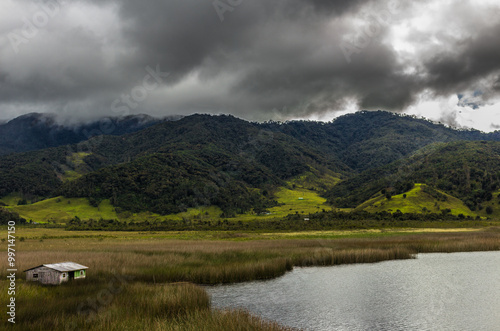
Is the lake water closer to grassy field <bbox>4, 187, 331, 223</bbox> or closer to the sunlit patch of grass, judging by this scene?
grassy field <bbox>4, 187, 331, 223</bbox>

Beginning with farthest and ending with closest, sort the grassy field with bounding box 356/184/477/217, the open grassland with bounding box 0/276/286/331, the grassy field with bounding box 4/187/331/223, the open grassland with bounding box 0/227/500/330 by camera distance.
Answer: the grassy field with bounding box 4/187/331/223, the grassy field with bounding box 356/184/477/217, the open grassland with bounding box 0/227/500/330, the open grassland with bounding box 0/276/286/331

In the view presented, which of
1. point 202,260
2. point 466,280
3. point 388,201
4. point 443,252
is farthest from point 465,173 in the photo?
point 202,260

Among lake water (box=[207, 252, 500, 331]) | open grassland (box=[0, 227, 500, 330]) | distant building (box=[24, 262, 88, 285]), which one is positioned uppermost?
distant building (box=[24, 262, 88, 285])

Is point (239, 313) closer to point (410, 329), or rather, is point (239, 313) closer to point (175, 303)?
point (175, 303)

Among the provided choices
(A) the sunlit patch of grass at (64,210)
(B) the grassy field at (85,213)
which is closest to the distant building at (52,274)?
(B) the grassy field at (85,213)

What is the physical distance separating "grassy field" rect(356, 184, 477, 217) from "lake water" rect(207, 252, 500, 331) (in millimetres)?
107484

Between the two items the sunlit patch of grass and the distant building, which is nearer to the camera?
the distant building

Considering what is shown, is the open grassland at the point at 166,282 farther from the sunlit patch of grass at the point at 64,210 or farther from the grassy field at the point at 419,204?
the sunlit patch of grass at the point at 64,210

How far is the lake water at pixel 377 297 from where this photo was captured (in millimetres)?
24734

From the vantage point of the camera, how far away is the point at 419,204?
152 m

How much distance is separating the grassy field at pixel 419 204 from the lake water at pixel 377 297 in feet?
353

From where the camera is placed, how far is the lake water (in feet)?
81.1

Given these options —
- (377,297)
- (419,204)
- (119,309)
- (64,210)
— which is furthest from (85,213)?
(377,297)

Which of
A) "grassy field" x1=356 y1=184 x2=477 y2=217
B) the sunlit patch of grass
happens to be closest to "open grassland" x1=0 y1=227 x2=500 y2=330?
"grassy field" x1=356 y1=184 x2=477 y2=217
